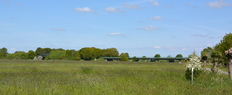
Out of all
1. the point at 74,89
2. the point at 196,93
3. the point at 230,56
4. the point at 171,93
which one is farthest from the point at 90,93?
the point at 230,56

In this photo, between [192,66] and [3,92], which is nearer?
[3,92]

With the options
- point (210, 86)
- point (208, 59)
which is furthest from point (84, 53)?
point (210, 86)

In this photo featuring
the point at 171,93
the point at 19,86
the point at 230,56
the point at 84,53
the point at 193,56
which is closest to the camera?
the point at 171,93

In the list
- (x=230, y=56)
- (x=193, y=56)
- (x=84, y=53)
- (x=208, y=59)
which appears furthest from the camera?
(x=84, y=53)

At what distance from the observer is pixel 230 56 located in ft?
88.2

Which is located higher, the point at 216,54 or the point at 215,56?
the point at 216,54

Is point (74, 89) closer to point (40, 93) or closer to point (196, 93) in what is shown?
point (40, 93)

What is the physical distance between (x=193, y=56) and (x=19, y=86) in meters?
→ 12.8

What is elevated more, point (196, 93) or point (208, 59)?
point (208, 59)

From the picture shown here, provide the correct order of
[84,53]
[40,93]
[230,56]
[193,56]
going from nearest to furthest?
[40,93] → [193,56] → [230,56] → [84,53]

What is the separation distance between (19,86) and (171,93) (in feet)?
27.2

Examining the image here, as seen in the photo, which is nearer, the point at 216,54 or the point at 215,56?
the point at 216,54

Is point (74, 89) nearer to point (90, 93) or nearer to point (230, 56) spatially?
point (90, 93)

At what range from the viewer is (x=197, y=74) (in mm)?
27031
